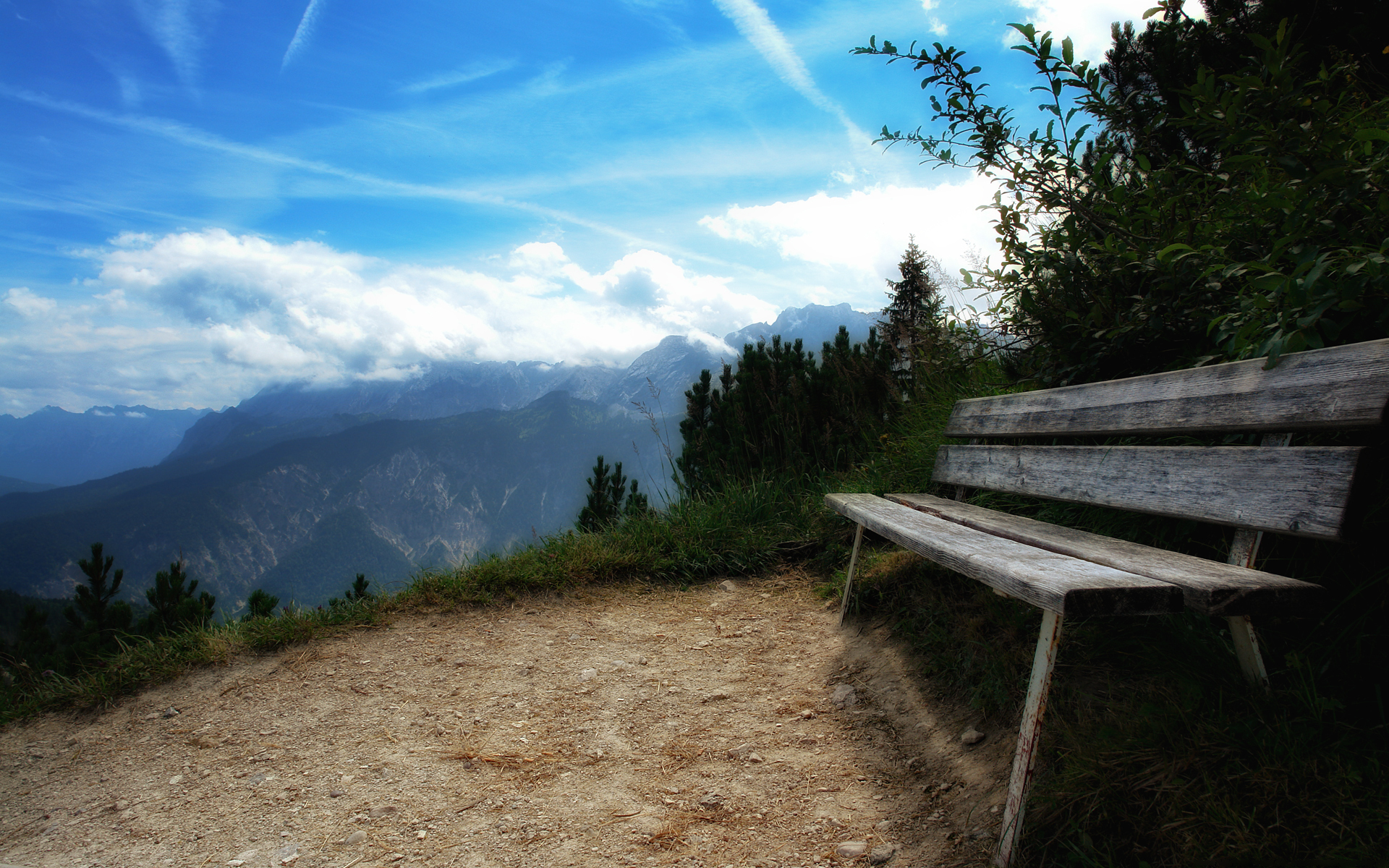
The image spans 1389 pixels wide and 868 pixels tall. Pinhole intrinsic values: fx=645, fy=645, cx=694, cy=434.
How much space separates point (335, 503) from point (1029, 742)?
566 feet

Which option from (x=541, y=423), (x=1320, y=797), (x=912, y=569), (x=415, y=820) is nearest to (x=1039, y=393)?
(x=912, y=569)

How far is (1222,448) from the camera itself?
163 cm

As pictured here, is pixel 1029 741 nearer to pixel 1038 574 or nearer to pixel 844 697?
pixel 1038 574

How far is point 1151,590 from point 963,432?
6.42 ft

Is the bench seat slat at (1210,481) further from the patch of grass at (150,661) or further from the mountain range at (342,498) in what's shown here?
the mountain range at (342,498)

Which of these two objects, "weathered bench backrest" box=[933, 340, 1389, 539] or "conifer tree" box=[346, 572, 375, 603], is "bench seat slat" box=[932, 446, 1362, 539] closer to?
"weathered bench backrest" box=[933, 340, 1389, 539]

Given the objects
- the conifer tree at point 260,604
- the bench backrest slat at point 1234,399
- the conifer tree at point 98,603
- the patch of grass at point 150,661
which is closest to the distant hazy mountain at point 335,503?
the conifer tree at point 98,603

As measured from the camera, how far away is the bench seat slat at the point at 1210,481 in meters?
1.37

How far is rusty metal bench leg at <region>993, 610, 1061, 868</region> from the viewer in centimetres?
136

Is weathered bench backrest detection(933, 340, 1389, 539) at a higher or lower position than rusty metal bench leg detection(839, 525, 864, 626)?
higher

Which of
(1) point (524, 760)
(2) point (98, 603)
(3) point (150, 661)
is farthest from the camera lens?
(2) point (98, 603)

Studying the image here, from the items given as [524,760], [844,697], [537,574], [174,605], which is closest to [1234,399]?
[844,697]

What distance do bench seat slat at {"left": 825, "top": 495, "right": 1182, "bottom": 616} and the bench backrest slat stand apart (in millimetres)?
537

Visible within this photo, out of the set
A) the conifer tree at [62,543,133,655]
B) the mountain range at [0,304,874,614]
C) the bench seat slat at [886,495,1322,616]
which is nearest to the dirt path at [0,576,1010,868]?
the bench seat slat at [886,495,1322,616]
